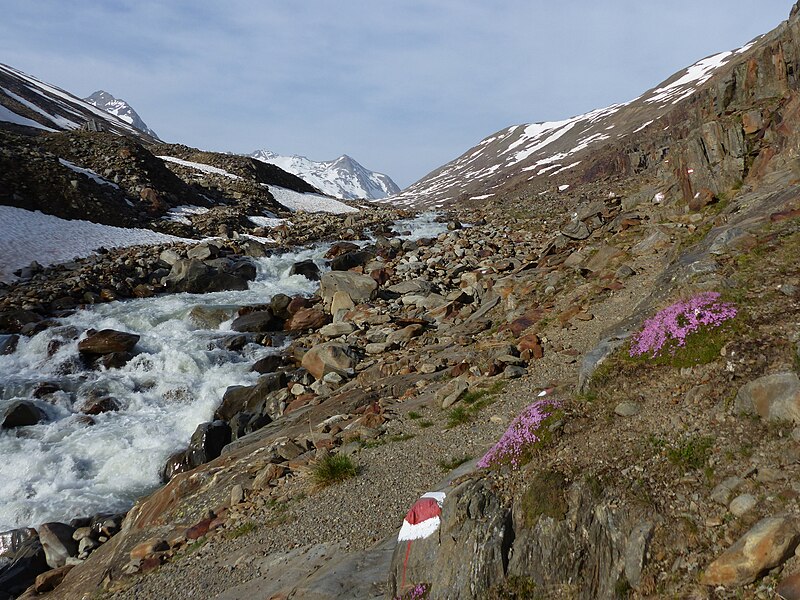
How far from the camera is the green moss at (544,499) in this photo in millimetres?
4598

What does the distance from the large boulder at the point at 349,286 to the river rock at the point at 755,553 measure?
18027mm

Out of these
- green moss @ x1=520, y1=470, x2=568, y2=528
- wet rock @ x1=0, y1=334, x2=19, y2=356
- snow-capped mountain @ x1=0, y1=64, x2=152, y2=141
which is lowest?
green moss @ x1=520, y1=470, x2=568, y2=528

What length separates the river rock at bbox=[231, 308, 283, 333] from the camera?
19.8 metres

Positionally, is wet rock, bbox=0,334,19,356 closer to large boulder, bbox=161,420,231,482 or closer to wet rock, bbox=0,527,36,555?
large boulder, bbox=161,420,231,482

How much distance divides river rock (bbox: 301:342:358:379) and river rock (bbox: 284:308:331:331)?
428cm

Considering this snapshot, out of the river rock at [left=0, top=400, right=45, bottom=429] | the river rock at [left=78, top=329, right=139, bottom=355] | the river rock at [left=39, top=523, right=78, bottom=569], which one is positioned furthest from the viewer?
the river rock at [left=78, top=329, right=139, bottom=355]

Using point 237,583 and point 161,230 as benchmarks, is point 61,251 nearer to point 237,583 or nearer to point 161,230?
point 161,230

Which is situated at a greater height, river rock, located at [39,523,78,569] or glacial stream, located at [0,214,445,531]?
glacial stream, located at [0,214,445,531]

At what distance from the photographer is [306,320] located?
809 inches

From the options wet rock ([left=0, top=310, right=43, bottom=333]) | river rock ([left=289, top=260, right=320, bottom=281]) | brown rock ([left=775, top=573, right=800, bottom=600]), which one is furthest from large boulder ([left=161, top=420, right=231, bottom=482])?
river rock ([left=289, top=260, right=320, bottom=281])

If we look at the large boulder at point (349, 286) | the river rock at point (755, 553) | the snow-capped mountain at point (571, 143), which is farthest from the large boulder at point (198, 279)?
the snow-capped mountain at point (571, 143)

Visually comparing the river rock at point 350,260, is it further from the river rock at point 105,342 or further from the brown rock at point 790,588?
the brown rock at point 790,588

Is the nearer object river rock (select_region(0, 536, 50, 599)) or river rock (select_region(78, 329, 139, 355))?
river rock (select_region(0, 536, 50, 599))

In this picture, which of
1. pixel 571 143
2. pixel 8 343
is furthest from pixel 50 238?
pixel 571 143
